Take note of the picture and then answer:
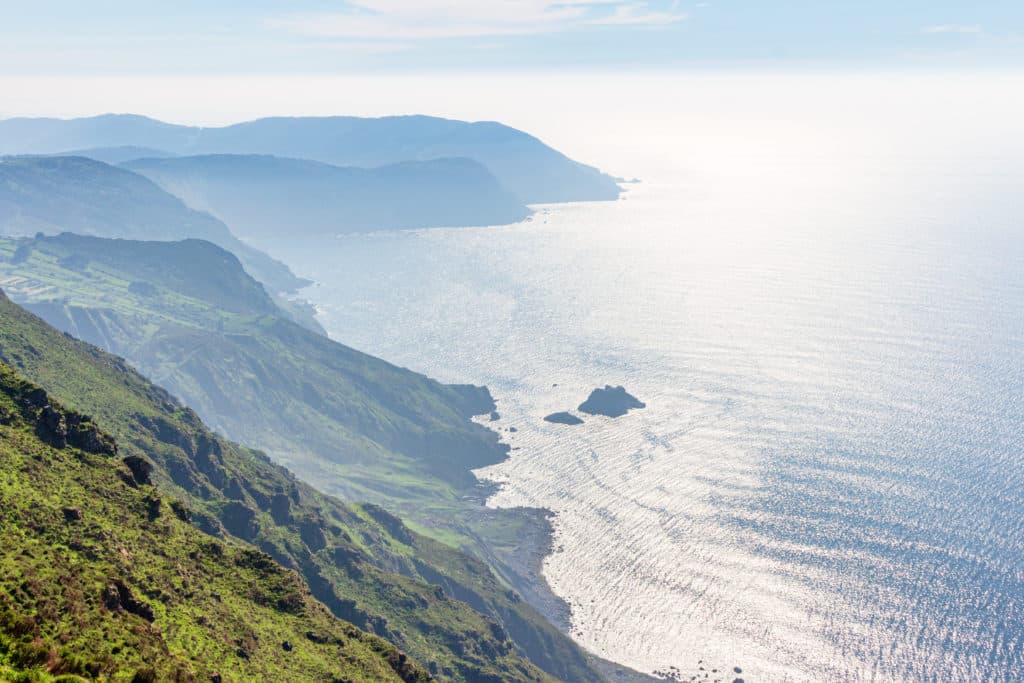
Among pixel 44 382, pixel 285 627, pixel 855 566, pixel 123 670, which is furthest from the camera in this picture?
pixel 855 566

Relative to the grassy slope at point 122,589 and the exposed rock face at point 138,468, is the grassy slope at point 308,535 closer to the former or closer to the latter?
the exposed rock face at point 138,468

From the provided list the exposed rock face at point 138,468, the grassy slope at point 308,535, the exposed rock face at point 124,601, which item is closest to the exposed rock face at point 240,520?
the grassy slope at point 308,535

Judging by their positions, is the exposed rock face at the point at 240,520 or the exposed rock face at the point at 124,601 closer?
the exposed rock face at the point at 124,601

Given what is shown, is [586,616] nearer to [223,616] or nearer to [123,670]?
[223,616]

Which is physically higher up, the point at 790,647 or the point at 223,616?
the point at 223,616

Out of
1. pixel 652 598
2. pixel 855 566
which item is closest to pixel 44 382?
pixel 652 598

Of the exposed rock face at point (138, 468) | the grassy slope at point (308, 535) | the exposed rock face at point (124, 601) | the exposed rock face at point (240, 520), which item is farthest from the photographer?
the exposed rock face at point (240, 520)

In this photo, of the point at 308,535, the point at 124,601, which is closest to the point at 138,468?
the point at 124,601
